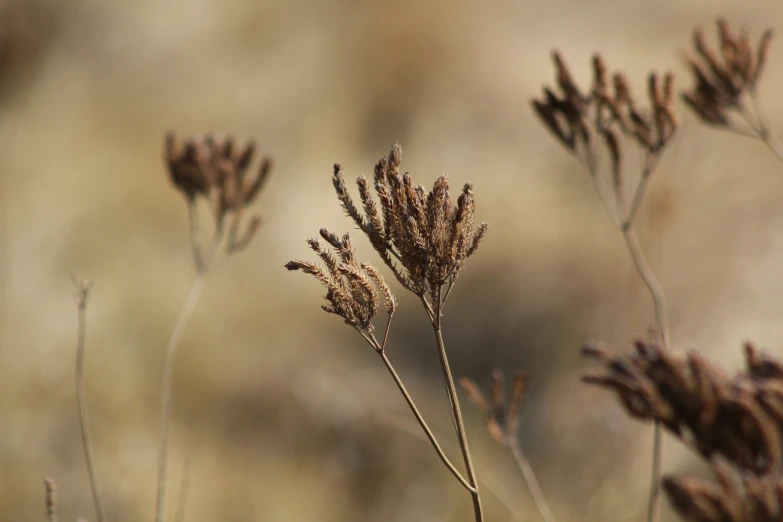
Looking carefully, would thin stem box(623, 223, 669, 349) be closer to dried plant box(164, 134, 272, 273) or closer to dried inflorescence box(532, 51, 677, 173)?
dried inflorescence box(532, 51, 677, 173)

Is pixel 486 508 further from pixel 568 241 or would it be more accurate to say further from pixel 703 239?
pixel 703 239

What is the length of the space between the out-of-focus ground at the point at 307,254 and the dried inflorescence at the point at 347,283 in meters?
2.91

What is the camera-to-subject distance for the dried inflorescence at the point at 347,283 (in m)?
1.43

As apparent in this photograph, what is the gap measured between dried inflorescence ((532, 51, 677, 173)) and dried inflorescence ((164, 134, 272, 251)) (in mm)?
1300

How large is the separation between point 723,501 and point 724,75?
7.18 ft

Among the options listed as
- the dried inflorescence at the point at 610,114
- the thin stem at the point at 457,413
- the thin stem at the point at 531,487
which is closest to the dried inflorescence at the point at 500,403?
the thin stem at the point at 531,487

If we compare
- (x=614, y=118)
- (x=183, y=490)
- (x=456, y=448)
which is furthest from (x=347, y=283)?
(x=456, y=448)

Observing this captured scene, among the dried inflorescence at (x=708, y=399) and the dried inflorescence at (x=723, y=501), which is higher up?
the dried inflorescence at (x=708, y=399)

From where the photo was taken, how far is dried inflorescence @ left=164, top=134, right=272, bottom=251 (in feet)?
9.91

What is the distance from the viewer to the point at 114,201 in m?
6.02

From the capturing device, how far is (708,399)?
3.67ft

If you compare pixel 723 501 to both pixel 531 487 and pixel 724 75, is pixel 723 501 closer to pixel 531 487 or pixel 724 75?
pixel 531 487

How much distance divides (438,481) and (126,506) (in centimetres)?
213

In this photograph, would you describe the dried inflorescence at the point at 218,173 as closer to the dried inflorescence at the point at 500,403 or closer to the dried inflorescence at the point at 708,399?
the dried inflorescence at the point at 500,403
